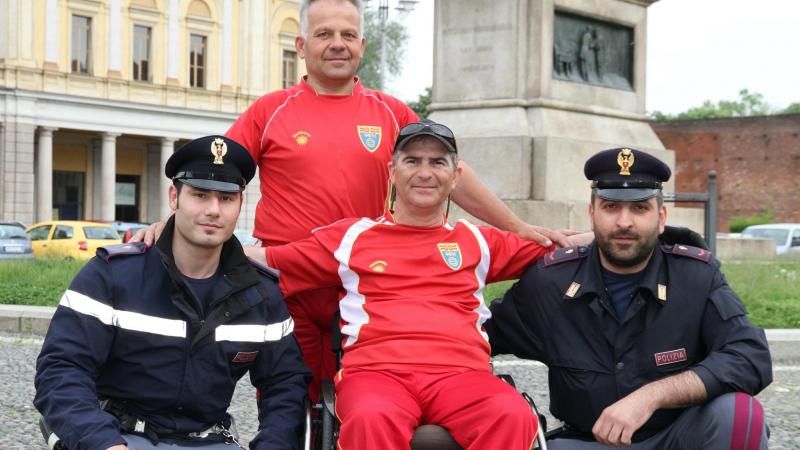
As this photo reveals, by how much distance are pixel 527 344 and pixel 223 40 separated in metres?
46.6

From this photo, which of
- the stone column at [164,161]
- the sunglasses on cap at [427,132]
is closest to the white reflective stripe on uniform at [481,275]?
the sunglasses on cap at [427,132]

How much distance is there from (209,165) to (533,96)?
791 cm

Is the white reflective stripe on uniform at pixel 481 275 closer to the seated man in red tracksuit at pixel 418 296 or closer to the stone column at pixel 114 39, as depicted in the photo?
the seated man in red tracksuit at pixel 418 296

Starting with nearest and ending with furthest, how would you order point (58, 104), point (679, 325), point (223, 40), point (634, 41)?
point (679, 325) < point (634, 41) < point (58, 104) < point (223, 40)

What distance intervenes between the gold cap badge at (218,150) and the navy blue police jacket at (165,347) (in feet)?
0.97

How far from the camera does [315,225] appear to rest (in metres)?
4.44

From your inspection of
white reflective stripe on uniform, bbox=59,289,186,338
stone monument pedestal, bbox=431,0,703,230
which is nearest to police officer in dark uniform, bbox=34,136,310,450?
white reflective stripe on uniform, bbox=59,289,186,338

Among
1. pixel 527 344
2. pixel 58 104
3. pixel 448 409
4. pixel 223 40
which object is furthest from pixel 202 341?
pixel 223 40

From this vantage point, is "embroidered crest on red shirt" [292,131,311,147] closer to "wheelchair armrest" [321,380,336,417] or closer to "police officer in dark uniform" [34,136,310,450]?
"police officer in dark uniform" [34,136,310,450]

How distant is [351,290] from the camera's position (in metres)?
4.13

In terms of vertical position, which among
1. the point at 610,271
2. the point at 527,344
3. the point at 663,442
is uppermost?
the point at 610,271

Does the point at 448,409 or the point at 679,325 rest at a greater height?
the point at 679,325

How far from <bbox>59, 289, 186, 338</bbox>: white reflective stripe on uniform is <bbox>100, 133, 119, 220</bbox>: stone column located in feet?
140

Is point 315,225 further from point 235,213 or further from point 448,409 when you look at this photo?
point 448,409
